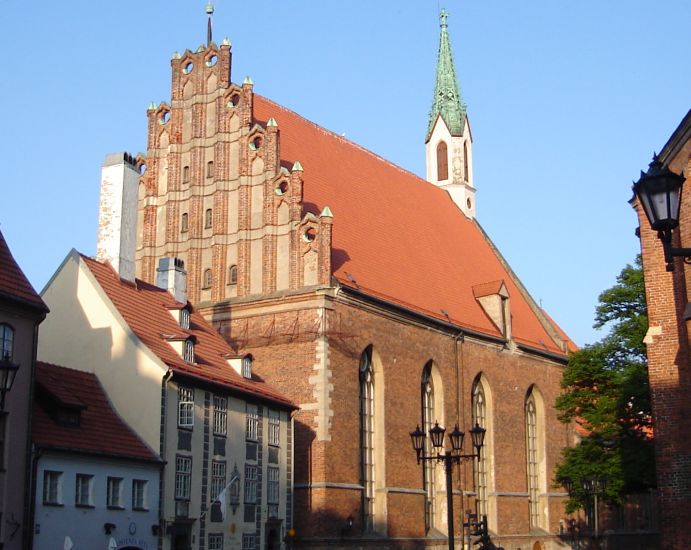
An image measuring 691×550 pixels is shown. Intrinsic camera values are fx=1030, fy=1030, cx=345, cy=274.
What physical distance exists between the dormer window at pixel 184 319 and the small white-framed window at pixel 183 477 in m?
4.74

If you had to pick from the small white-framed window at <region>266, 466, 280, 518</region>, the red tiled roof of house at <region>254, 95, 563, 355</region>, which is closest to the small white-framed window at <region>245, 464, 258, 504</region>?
the small white-framed window at <region>266, 466, 280, 518</region>

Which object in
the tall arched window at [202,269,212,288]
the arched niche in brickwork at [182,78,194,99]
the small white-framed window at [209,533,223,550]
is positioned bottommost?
the small white-framed window at [209,533,223,550]

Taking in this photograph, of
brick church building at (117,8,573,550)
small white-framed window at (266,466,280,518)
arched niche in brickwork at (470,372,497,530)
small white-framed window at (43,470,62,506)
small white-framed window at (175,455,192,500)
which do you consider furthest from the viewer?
A: arched niche in brickwork at (470,372,497,530)

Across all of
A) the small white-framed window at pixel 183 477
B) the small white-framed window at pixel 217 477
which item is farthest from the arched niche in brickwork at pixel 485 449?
the small white-framed window at pixel 183 477

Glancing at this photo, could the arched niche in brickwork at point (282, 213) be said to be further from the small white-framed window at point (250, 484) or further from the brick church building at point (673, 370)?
the brick church building at point (673, 370)

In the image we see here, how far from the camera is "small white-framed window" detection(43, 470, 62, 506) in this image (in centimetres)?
2162

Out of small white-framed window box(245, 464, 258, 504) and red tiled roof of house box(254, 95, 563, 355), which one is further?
red tiled roof of house box(254, 95, 563, 355)

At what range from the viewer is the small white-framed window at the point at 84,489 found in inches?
883

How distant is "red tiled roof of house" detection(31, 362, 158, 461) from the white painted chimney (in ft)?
13.6

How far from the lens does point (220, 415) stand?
26891mm

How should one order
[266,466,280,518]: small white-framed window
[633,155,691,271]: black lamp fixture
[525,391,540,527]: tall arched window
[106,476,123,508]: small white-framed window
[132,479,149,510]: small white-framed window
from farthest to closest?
[525,391,540,527]: tall arched window → [266,466,280,518]: small white-framed window → [132,479,149,510]: small white-framed window → [106,476,123,508]: small white-framed window → [633,155,691,271]: black lamp fixture

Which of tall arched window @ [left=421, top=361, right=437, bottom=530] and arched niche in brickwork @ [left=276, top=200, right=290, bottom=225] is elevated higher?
arched niche in brickwork @ [left=276, top=200, right=290, bottom=225]

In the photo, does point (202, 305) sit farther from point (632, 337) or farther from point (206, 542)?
point (632, 337)

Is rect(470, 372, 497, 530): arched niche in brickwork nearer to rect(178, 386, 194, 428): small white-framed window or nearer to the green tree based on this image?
the green tree
